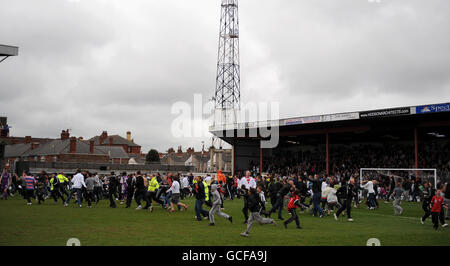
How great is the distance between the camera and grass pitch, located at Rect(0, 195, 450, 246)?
10836 millimetres

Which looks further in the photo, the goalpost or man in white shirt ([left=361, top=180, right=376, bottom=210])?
the goalpost

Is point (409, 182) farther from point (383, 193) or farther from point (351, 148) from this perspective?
point (351, 148)

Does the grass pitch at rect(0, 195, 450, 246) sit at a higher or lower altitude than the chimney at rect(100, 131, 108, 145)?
lower

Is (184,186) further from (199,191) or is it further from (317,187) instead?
(199,191)

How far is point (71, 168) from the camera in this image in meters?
53.7

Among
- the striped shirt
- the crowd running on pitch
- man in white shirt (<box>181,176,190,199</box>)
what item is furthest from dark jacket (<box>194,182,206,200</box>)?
man in white shirt (<box>181,176,190,199</box>)

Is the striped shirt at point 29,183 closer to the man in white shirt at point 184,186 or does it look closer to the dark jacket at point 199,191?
the man in white shirt at point 184,186

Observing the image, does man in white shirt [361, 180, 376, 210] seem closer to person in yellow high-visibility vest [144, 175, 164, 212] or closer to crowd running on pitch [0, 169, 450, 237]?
crowd running on pitch [0, 169, 450, 237]

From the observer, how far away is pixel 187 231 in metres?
12.8

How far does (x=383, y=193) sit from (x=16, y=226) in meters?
25.1

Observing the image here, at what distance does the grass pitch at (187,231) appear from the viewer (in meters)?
10.8

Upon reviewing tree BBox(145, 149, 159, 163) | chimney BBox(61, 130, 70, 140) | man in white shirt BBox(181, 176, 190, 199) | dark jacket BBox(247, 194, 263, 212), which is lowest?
man in white shirt BBox(181, 176, 190, 199)

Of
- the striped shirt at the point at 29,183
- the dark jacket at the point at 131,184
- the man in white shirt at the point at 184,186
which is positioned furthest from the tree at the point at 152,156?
the dark jacket at the point at 131,184

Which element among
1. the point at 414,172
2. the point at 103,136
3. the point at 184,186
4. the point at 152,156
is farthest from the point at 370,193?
the point at 103,136
